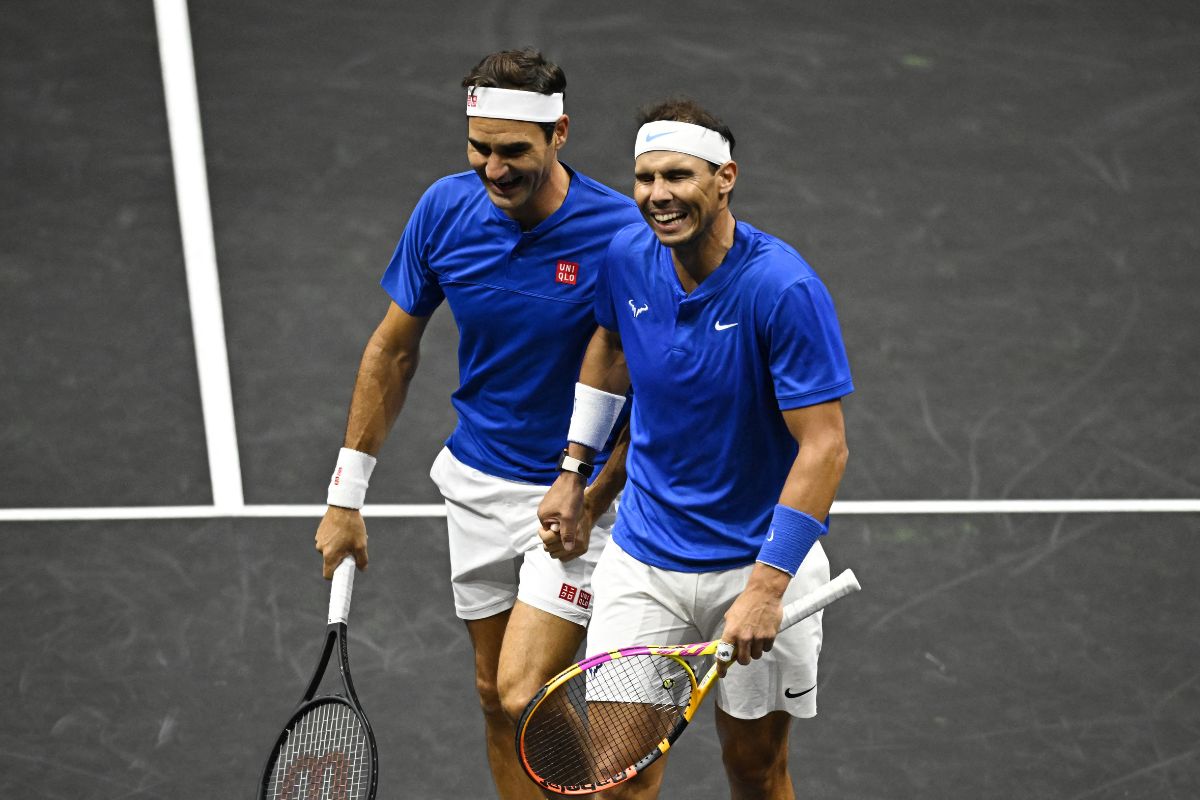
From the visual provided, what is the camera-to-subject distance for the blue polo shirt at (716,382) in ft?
11.4

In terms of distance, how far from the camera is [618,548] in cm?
388

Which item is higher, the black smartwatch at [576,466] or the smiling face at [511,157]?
the smiling face at [511,157]

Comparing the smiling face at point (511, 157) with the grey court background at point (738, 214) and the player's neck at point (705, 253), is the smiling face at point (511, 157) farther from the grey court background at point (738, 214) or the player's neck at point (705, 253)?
the grey court background at point (738, 214)

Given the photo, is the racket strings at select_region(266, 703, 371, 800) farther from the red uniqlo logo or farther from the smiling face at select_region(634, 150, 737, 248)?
the smiling face at select_region(634, 150, 737, 248)

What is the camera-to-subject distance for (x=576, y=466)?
3.93m

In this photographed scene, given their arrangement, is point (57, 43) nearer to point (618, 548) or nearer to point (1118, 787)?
point (618, 548)

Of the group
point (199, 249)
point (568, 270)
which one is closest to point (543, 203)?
point (568, 270)

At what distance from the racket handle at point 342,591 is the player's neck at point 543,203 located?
37.2 inches

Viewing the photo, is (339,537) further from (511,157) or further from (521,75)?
(521,75)

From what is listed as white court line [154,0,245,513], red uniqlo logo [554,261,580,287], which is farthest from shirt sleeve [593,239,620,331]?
white court line [154,0,245,513]

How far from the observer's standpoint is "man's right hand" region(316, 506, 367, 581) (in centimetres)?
409

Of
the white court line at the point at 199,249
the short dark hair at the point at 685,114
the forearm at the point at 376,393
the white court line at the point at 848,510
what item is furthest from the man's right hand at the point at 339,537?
the white court line at the point at 199,249

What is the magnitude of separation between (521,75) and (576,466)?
93cm

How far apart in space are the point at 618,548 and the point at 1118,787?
5.86 feet
